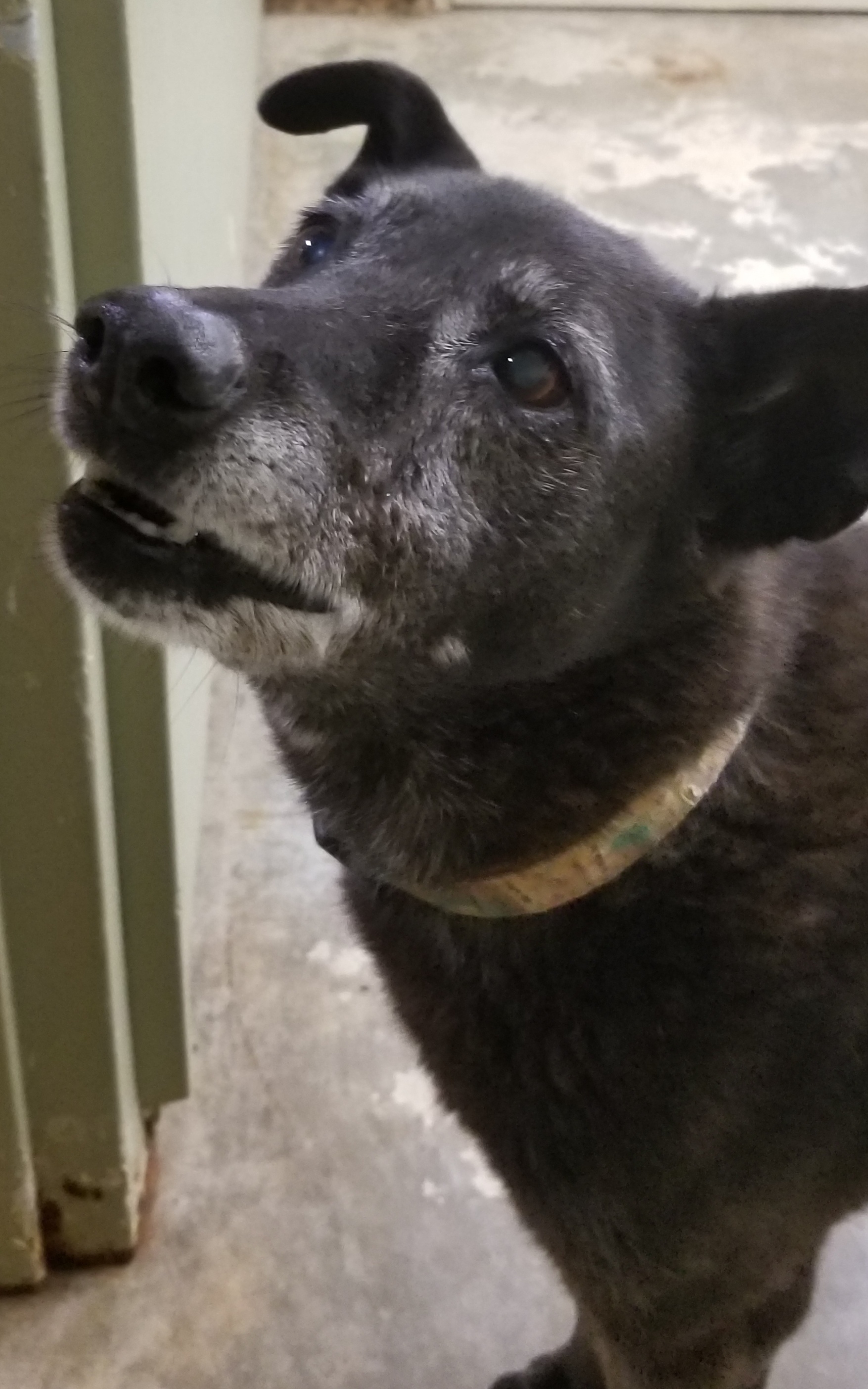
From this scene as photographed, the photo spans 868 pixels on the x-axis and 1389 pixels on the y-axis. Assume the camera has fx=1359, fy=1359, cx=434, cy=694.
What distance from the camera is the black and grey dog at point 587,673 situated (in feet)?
3.02

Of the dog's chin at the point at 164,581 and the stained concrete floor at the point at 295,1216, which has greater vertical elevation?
the dog's chin at the point at 164,581

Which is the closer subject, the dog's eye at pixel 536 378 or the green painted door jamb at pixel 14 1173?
the dog's eye at pixel 536 378

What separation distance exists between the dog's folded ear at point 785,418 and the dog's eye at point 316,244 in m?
0.30

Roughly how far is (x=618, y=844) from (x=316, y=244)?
53cm

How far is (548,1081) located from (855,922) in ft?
0.88

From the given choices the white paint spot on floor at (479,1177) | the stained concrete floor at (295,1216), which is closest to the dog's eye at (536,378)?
the stained concrete floor at (295,1216)

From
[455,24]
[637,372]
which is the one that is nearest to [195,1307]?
[637,372]

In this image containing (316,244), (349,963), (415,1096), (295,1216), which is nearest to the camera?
(316,244)

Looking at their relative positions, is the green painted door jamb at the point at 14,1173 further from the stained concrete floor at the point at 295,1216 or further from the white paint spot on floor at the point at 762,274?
the white paint spot on floor at the point at 762,274

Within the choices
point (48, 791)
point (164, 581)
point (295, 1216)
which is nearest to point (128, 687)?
point (48, 791)

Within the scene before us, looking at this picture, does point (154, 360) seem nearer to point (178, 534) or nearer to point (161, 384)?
point (161, 384)

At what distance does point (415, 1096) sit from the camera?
1670mm

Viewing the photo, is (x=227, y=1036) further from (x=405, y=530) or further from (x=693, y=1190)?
(x=405, y=530)

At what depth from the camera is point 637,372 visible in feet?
3.26
